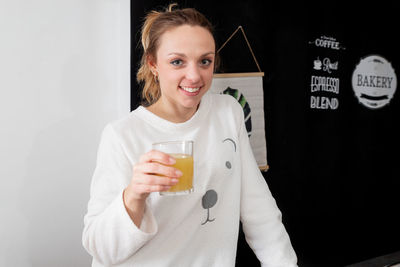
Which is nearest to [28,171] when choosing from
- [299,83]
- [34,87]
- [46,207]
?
[46,207]

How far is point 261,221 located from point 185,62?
0.66 meters

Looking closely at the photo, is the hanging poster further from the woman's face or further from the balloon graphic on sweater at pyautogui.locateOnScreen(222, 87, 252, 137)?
the woman's face

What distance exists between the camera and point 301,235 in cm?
270

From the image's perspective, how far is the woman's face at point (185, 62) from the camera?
1.28 metres

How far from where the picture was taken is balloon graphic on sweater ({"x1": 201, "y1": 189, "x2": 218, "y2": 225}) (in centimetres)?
136

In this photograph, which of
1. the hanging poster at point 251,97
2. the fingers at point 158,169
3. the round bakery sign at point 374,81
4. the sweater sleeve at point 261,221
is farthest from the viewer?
the round bakery sign at point 374,81

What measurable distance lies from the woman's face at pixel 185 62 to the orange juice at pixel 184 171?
Result: 290mm

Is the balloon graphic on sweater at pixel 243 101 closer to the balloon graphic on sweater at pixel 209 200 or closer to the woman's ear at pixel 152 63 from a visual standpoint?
the woman's ear at pixel 152 63

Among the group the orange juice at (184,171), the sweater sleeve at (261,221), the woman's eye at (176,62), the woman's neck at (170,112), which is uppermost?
the woman's eye at (176,62)

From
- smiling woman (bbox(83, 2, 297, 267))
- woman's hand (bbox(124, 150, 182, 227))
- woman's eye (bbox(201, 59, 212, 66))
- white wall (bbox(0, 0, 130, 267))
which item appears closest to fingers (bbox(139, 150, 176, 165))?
woman's hand (bbox(124, 150, 182, 227))

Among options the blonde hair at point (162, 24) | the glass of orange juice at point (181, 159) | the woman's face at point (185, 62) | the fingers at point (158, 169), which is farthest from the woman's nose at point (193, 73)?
the fingers at point (158, 169)

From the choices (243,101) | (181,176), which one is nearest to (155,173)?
(181,176)

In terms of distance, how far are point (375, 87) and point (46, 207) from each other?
262cm

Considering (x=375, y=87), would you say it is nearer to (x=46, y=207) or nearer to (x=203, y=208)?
(x=203, y=208)
